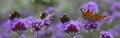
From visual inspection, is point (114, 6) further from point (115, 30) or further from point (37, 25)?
point (37, 25)

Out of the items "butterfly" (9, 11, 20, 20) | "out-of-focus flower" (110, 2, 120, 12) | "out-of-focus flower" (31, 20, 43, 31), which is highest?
"out-of-focus flower" (110, 2, 120, 12)

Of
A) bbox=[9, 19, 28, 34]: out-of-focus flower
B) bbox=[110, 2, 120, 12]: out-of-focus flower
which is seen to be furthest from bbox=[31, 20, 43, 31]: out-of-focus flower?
bbox=[110, 2, 120, 12]: out-of-focus flower

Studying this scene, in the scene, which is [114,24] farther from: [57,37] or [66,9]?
[57,37]

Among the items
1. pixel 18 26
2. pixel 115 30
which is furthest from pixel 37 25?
pixel 115 30

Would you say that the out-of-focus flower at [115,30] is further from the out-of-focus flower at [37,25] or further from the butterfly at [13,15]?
the butterfly at [13,15]

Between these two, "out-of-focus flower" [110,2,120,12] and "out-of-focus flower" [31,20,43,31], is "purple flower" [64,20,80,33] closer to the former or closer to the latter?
"out-of-focus flower" [31,20,43,31]

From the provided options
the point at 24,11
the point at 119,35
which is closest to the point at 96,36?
the point at 119,35

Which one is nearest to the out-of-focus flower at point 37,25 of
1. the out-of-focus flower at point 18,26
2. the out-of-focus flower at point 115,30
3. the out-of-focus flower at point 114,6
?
the out-of-focus flower at point 18,26

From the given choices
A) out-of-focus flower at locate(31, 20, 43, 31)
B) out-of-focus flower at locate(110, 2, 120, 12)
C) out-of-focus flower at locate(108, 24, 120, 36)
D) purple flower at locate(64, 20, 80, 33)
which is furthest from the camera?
out-of-focus flower at locate(110, 2, 120, 12)

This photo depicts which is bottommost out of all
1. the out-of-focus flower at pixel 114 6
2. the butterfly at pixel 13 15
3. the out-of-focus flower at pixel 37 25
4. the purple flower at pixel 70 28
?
the purple flower at pixel 70 28

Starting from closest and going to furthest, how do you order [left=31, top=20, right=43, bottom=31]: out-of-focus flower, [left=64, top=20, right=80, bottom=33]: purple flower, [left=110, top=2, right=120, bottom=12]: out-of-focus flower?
[left=64, top=20, right=80, bottom=33]: purple flower, [left=31, top=20, right=43, bottom=31]: out-of-focus flower, [left=110, top=2, right=120, bottom=12]: out-of-focus flower

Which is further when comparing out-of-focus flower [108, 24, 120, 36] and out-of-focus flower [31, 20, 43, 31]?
out-of-focus flower [108, 24, 120, 36]
